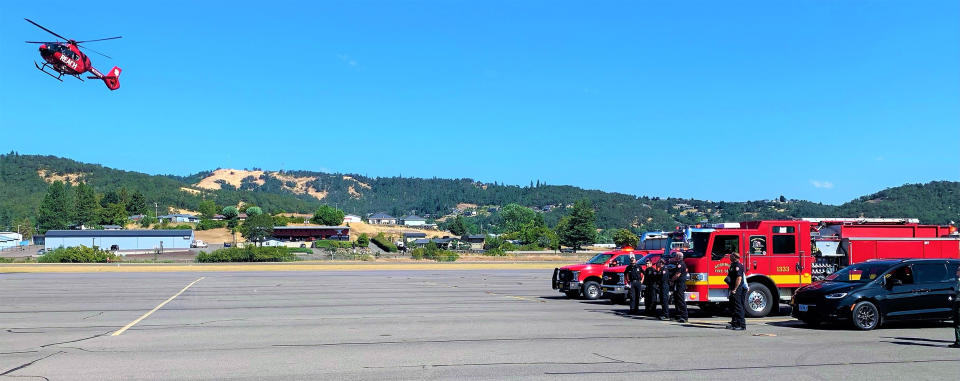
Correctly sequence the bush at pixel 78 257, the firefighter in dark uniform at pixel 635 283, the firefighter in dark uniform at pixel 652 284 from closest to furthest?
the firefighter in dark uniform at pixel 652 284 → the firefighter in dark uniform at pixel 635 283 → the bush at pixel 78 257

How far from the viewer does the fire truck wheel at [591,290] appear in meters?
25.5

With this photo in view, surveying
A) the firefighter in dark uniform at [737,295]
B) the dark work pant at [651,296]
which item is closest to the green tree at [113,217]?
the dark work pant at [651,296]

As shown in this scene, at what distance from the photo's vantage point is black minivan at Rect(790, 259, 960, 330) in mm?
15242

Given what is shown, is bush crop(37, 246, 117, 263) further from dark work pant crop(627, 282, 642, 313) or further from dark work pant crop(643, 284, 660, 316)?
dark work pant crop(643, 284, 660, 316)

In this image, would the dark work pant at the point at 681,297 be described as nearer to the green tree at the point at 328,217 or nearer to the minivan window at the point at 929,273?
the minivan window at the point at 929,273

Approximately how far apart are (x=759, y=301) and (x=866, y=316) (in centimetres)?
331

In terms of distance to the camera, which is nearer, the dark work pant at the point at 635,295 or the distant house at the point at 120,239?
the dark work pant at the point at 635,295

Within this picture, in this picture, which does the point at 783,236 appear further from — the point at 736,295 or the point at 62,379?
the point at 62,379

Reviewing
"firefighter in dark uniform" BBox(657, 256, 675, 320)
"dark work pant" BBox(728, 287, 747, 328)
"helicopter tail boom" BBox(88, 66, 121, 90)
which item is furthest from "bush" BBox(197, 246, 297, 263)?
"dark work pant" BBox(728, 287, 747, 328)

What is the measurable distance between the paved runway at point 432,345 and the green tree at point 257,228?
3853 inches

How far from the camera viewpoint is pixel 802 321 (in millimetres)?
16891

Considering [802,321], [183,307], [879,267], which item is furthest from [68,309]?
[879,267]

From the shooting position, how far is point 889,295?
1538cm

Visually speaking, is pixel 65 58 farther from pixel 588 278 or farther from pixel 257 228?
pixel 257 228
